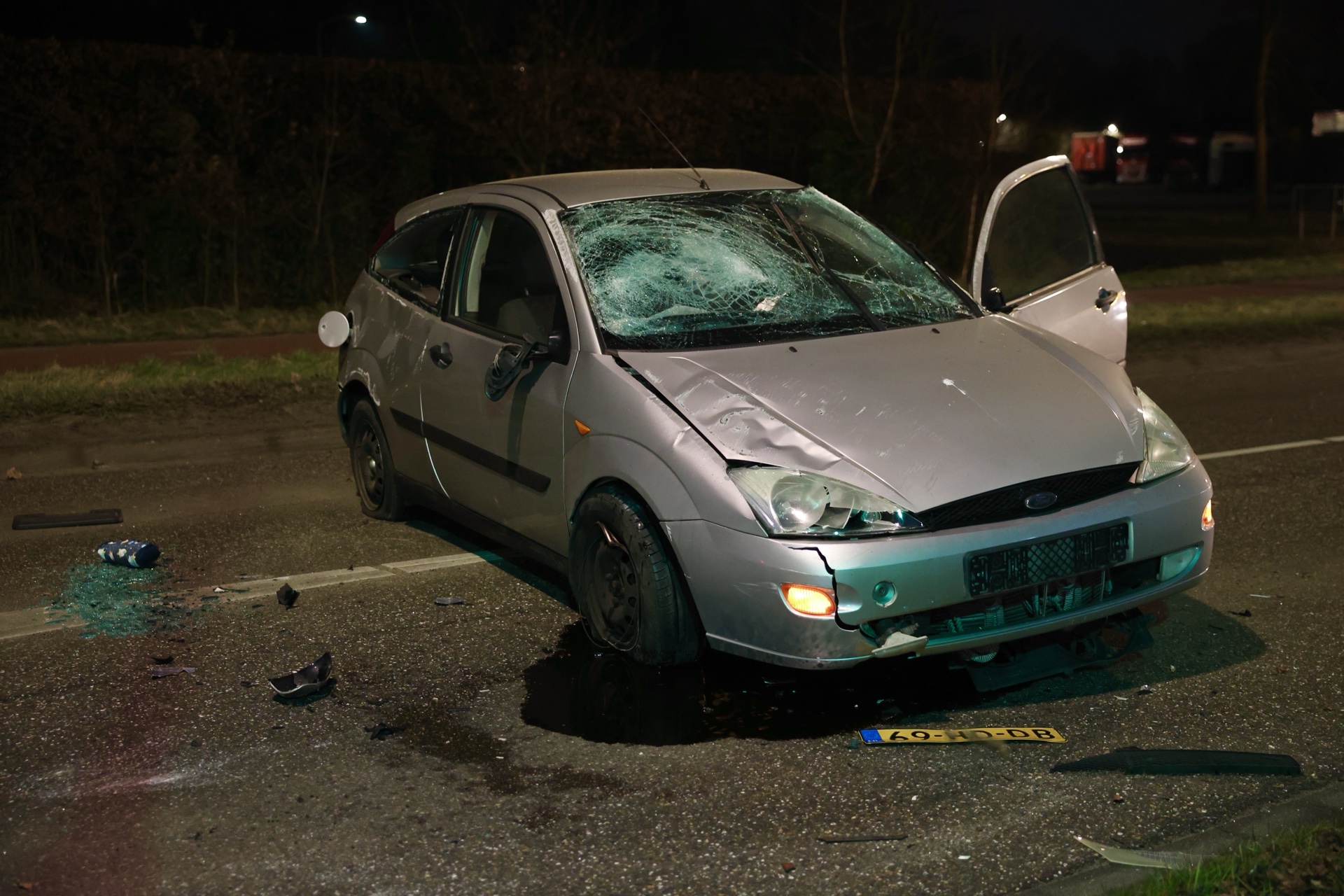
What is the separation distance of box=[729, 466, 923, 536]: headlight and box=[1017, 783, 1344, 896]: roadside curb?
1.12 m

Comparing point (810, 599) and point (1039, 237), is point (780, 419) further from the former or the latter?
point (1039, 237)

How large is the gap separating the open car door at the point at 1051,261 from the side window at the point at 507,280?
70.4 inches

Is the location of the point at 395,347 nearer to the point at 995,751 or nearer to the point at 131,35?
the point at 995,751

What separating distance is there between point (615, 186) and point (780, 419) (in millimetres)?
1799

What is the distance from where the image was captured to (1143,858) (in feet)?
11.3

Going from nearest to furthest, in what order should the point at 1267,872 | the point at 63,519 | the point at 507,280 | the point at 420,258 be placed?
the point at 1267,872 < the point at 507,280 < the point at 420,258 < the point at 63,519

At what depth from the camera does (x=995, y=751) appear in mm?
4141

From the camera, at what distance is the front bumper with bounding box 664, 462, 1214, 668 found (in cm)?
410

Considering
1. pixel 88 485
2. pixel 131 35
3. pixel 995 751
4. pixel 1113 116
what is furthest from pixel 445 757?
pixel 1113 116

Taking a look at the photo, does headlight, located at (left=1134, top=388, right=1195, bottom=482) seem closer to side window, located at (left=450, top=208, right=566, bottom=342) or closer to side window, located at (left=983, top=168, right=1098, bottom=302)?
side window, located at (left=983, top=168, right=1098, bottom=302)

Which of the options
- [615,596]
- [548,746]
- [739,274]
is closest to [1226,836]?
[548,746]

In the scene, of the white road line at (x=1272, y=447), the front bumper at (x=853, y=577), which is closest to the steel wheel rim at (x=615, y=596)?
the front bumper at (x=853, y=577)

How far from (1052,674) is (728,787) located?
51.7 inches

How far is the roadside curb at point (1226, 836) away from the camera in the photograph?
10.9 feet
